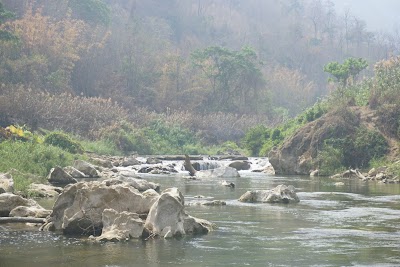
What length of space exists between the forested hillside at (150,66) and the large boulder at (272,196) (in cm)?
3308

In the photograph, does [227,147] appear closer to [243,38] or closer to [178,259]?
[178,259]

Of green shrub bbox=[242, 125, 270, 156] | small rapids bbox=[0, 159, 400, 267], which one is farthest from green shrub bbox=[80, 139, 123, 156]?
small rapids bbox=[0, 159, 400, 267]

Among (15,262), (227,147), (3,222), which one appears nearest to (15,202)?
(3,222)

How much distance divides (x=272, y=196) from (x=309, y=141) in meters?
21.3

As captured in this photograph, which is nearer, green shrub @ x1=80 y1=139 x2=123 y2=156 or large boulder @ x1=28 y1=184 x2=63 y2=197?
large boulder @ x1=28 y1=184 x2=63 y2=197

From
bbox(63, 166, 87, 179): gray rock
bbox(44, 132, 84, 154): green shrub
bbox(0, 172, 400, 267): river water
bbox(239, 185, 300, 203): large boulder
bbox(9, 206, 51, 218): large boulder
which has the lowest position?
bbox(0, 172, 400, 267): river water

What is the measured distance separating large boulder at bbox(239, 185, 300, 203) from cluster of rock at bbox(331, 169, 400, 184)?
12232 millimetres

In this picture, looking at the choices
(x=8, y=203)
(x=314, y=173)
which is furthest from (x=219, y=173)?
(x=8, y=203)

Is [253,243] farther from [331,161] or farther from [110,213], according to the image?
[331,161]

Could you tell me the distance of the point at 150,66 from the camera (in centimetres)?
8806

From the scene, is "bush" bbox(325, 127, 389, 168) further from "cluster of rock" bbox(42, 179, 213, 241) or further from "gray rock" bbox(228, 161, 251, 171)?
"cluster of rock" bbox(42, 179, 213, 241)

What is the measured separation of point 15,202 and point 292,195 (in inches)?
374

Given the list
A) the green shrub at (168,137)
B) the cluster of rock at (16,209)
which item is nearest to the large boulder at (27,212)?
the cluster of rock at (16,209)

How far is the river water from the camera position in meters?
12.0
